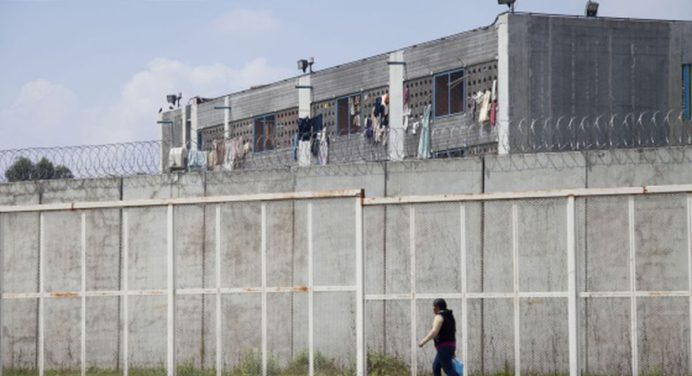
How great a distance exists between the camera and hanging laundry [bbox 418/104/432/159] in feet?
101

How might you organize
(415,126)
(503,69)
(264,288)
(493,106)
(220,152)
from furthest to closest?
(220,152)
(415,126)
(493,106)
(503,69)
(264,288)

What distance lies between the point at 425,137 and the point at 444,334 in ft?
52.0

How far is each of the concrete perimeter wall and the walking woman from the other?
57.8 inches

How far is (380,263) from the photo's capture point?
1923cm

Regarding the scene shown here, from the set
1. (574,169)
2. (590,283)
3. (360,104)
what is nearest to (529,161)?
(574,169)

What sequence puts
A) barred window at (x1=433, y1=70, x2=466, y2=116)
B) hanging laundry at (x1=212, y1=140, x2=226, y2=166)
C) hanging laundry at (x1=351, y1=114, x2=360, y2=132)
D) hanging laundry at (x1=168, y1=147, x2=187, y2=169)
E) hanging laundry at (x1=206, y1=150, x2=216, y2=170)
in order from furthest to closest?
hanging laundry at (x1=212, y1=140, x2=226, y2=166) < hanging laundry at (x1=206, y1=150, x2=216, y2=170) < hanging laundry at (x1=351, y1=114, x2=360, y2=132) < barred window at (x1=433, y1=70, x2=466, y2=116) < hanging laundry at (x1=168, y1=147, x2=187, y2=169)

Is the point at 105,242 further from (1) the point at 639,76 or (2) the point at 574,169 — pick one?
(1) the point at 639,76

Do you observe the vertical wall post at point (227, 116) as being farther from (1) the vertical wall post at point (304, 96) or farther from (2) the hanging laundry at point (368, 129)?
(2) the hanging laundry at point (368, 129)

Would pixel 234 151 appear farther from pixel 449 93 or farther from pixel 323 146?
pixel 449 93

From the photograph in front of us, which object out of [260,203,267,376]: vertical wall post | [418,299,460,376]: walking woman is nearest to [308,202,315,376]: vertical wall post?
[260,203,267,376]: vertical wall post

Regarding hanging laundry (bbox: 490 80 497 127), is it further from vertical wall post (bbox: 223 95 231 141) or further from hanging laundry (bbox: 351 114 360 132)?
vertical wall post (bbox: 223 95 231 141)

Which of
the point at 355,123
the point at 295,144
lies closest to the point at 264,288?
the point at 295,144

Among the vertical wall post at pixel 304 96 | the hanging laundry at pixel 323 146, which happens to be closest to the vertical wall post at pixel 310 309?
the hanging laundry at pixel 323 146

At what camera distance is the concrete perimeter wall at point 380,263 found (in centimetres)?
1747
